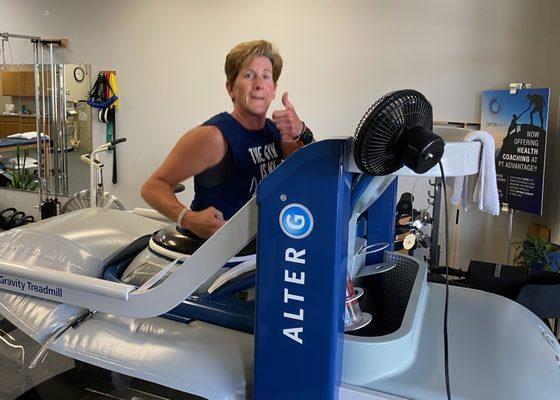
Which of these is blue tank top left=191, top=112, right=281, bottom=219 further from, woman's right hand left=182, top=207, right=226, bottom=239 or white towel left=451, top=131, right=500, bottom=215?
white towel left=451, top=131, right=500, bottom=215

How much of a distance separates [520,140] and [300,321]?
3.18 meters

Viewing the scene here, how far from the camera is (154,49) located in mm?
4859

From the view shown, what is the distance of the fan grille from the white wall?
3.31 meters

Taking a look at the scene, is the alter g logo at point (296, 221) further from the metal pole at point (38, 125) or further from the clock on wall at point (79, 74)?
the clock on wall at point (79, 74)

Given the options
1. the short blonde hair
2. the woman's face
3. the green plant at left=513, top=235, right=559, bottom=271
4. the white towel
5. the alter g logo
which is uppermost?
the short blonde hair

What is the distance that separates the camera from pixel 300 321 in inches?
39.9

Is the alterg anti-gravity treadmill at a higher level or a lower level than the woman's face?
lower

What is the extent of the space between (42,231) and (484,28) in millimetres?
3515

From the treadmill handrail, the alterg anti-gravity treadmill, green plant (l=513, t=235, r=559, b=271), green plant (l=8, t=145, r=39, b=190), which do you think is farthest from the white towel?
green plant (l=8, t=145, r=39, b=190)

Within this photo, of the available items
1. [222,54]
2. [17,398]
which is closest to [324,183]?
[17,398]

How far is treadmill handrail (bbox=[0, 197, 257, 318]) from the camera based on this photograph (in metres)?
1.08

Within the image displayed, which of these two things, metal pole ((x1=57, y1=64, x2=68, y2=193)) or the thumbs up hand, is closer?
the thumbs up hand

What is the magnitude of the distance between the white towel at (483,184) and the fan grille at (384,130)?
0.19 m

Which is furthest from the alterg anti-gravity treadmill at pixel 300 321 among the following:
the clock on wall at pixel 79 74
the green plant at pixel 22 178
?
the green plant at pixel 22 178
